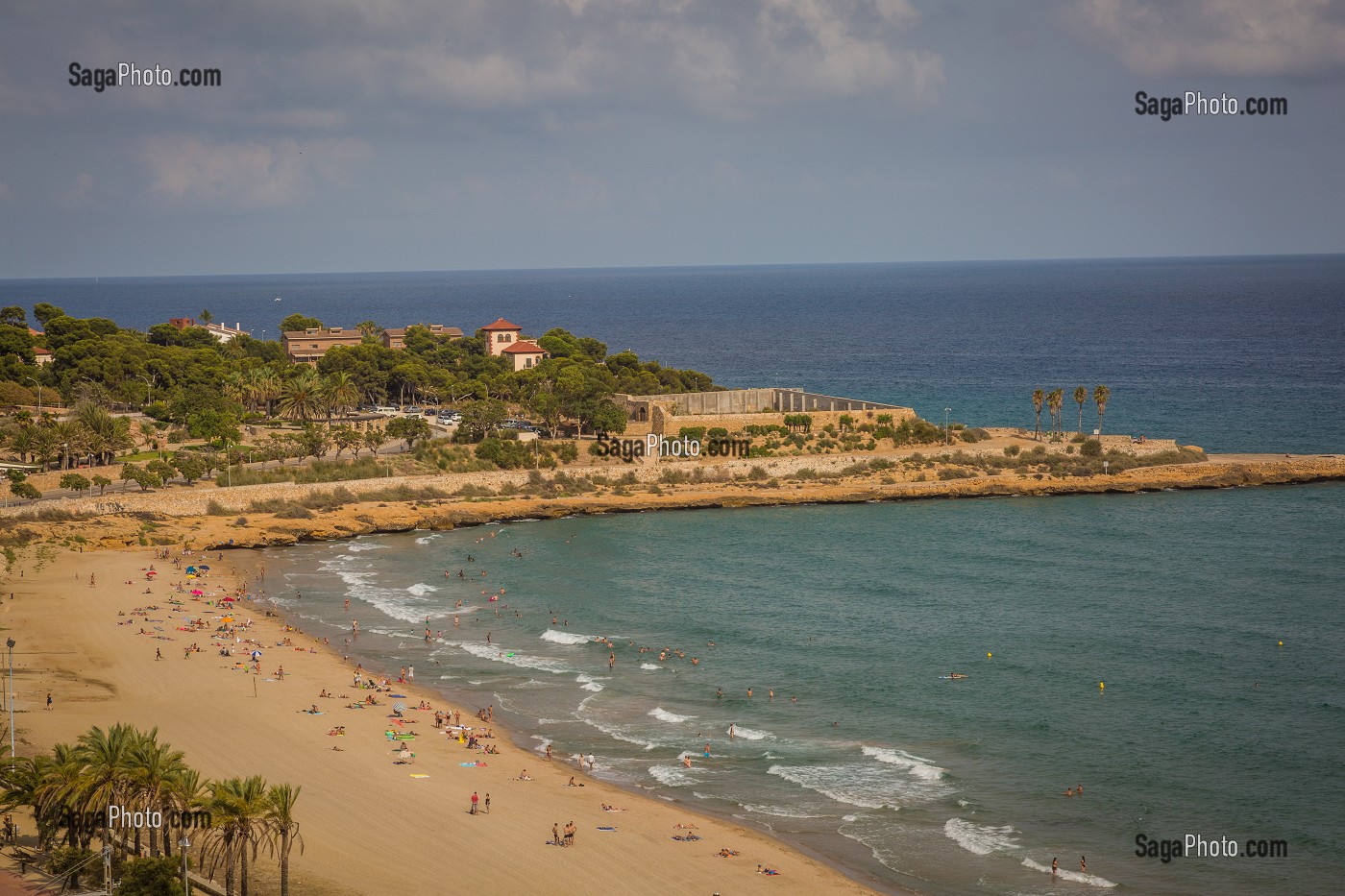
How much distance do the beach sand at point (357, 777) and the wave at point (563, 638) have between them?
21.2ft

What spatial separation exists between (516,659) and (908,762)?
1596cm

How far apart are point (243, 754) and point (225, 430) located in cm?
4783

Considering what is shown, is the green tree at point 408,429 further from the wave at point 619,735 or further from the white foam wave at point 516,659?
the wave at point 619,735

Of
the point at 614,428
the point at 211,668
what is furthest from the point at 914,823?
the point at 614,428

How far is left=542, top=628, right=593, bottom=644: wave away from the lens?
155 feet

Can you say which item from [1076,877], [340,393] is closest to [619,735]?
[1076,877]

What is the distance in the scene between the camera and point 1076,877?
93.9ft

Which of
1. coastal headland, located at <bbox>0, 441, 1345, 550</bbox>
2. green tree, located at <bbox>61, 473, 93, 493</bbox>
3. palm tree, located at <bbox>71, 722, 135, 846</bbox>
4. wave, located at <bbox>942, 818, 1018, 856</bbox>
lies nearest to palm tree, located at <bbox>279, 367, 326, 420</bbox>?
coastal headland, located at <bbox>0, 441, 1345, 550</bbox>

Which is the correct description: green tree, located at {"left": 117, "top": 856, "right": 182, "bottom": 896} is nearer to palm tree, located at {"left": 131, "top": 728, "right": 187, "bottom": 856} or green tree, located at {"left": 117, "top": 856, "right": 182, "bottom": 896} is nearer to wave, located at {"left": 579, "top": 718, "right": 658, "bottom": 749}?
palm tree, located at {"left": 131, "top": 728, "right": 187, "bottom": 856}

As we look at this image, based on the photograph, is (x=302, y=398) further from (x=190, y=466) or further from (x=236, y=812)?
(x=236, y=812)

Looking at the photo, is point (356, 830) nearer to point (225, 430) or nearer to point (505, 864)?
point (505, 864)

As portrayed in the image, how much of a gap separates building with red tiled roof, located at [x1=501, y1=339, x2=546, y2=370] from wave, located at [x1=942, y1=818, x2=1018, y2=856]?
263 ft

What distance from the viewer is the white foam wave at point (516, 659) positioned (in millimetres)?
44156

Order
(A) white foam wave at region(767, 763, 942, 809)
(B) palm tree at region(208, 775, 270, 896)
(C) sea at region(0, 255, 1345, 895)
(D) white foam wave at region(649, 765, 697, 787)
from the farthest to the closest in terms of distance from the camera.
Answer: (D) white foam wave at region(649, 765, 697, 787)
(A) white foam wave at region(767, 763, 942, 809)
(C) sea at region(0, 255, 1345, 895)
(B) palm tree at region(208, 775, 270, 896)
